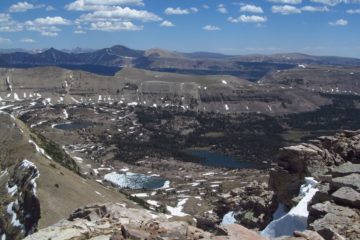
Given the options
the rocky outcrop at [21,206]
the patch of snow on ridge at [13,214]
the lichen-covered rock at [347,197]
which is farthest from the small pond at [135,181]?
the lichen-covered rock at [347,197]

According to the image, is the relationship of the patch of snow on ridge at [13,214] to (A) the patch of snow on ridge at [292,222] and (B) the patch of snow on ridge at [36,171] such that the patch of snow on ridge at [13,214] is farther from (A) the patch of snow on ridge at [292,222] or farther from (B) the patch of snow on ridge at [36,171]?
(A) the patch of snow on ridge at [292,222]

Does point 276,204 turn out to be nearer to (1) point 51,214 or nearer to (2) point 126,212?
(2) point 126,212

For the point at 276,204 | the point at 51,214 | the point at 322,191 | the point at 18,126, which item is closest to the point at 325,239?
the point at 322,191

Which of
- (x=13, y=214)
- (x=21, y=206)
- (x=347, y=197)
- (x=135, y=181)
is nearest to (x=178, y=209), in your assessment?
(x=21, y=206)

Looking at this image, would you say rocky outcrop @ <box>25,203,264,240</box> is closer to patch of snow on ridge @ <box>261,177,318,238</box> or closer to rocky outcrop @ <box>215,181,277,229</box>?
patch of snow on ridge @ <box>261,177,318,238</box>

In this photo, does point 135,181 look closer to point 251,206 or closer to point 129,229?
point 251,206

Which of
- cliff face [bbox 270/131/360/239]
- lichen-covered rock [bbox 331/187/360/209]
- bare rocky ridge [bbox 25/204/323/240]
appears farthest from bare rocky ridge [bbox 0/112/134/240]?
lichen-covered rock [bbox 331/187/360/209]

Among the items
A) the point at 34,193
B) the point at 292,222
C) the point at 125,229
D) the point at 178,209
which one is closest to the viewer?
the point at 125,229
